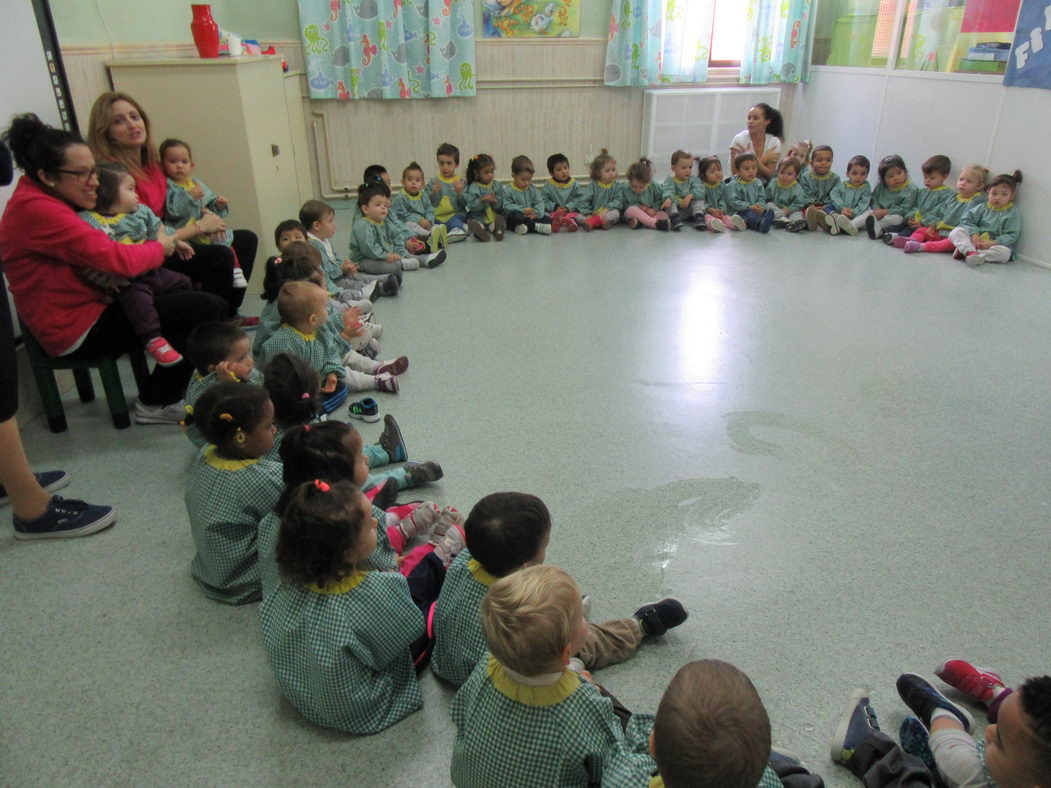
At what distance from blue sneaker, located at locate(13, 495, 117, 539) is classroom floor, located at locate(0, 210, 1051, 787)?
4 centimetres

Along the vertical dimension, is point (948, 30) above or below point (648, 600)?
above

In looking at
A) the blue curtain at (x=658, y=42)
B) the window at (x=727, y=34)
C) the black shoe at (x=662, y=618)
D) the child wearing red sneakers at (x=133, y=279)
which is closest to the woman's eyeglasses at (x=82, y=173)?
the child wearing red sneakers at (x=133, y=279)

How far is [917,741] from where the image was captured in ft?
4.39

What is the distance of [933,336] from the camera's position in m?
3.26

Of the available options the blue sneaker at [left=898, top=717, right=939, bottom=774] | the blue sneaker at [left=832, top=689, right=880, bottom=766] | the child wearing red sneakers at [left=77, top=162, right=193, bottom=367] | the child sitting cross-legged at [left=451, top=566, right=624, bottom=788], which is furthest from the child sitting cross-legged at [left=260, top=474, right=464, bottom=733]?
the child wearing red sneakers at [left=77, top=162, right=193, bottom=367]

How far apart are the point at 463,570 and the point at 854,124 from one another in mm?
5605

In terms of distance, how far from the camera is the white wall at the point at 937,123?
428 centimetres

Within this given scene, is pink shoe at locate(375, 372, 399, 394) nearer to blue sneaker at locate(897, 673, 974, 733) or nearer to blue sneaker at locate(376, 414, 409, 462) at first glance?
blue sneaker at locate(376, 414, 409, 462)

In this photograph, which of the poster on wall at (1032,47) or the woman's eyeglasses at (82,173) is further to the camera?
the poster on wall at (1032,47)

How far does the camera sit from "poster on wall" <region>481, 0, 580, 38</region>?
5656 millimetres

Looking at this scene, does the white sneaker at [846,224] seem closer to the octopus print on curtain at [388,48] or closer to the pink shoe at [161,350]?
the octopus print on curtain at [388,48]

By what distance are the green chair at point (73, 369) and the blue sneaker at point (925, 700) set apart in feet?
7.72

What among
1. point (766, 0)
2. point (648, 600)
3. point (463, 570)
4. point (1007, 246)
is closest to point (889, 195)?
point (1007, 246)

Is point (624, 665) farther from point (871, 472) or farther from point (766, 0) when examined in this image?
point (766, 0)
